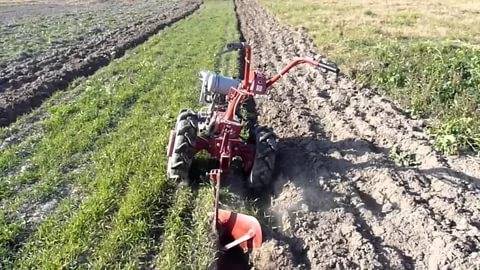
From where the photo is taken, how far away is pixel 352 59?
50.3ft

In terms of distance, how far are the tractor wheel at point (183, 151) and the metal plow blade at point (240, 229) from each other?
0.94 metres

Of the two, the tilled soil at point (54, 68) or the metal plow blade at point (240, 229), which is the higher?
the metal plow blade at point (240, 229)

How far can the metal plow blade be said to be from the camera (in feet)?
20.2

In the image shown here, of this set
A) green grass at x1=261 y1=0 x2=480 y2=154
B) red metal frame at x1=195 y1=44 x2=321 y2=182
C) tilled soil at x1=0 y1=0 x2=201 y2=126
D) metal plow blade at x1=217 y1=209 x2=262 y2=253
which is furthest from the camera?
tilled soil at x1=0 y1=0 x2=201 y2=126

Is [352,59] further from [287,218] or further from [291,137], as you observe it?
[287,218]

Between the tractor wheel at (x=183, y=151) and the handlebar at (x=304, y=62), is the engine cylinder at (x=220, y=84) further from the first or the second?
the handlebar at (x=304, y=62)

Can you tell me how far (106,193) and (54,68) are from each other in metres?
9.36

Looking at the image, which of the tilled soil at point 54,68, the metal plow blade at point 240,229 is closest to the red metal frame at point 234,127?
the metal plow blade at point 240,229

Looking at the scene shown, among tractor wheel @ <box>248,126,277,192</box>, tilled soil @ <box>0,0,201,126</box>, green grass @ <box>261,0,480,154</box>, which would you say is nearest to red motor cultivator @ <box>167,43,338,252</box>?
tractor wheel @ <box>248,126,277,192</box>

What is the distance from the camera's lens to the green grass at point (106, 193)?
5.93 m

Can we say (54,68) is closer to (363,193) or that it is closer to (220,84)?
(220,84)

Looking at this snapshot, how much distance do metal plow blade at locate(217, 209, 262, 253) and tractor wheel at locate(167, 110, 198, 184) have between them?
3.08 feet

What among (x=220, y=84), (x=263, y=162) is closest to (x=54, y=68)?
(x=220, y=84)

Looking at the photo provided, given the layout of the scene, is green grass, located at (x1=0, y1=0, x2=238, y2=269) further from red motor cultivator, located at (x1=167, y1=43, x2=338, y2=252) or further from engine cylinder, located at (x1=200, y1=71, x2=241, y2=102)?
engine cylinder, located at (x1=200, y1=71, x2=241, y2=102)
